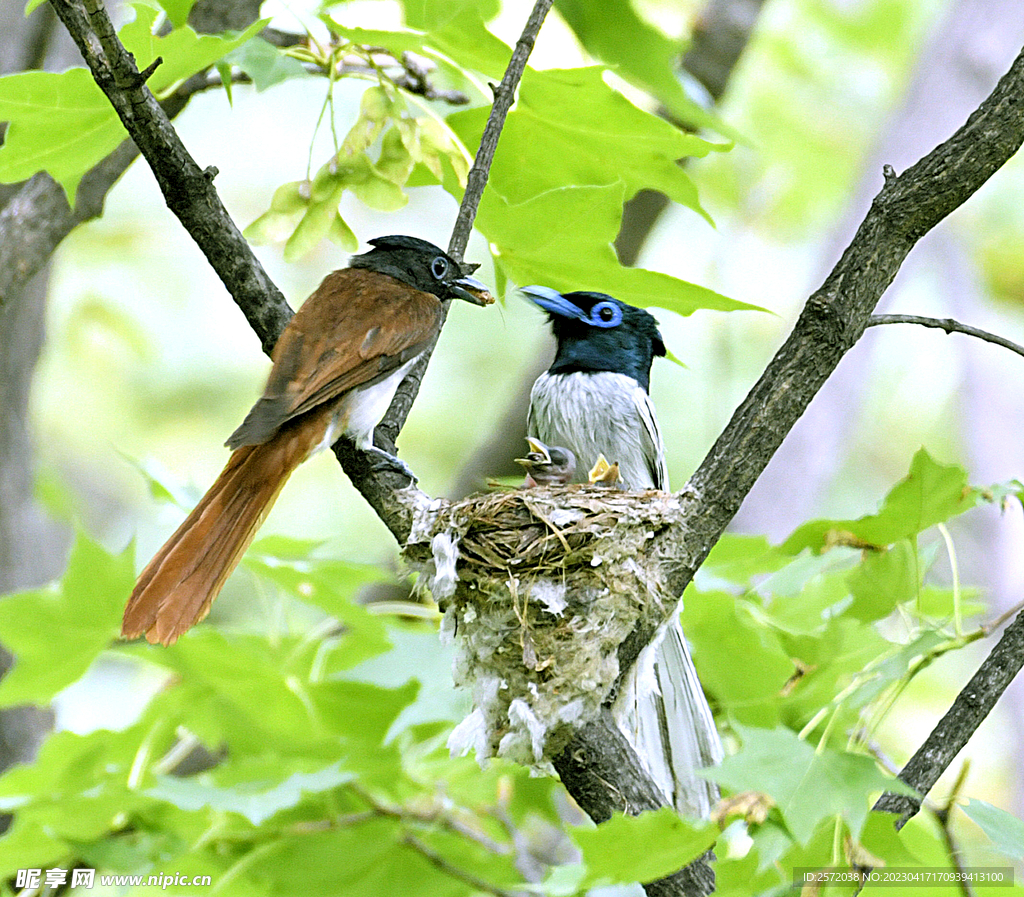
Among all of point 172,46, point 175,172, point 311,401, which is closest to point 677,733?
point 311,401

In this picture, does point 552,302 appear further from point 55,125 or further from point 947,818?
point 947,818

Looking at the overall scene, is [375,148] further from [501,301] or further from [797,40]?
[797,40]

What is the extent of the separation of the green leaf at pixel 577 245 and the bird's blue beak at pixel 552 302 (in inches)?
44.4

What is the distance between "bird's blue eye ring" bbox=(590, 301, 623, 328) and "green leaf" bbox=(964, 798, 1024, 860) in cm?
232

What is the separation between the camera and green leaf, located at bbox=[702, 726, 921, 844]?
5.75 feet

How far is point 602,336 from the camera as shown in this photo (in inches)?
158

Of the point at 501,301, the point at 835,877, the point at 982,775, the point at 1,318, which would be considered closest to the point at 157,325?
the point at 1,318

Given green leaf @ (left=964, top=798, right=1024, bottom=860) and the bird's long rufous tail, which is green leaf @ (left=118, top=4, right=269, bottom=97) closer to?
the bird's long rufous tail

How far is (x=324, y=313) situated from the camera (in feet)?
9.66

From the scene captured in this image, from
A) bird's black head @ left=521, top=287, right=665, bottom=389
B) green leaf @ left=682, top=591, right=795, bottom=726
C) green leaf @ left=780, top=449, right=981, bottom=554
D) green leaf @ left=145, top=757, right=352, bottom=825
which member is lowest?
green leaf @ left=145, top=757, right=352, bottom=825

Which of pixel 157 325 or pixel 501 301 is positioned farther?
pixel 157 325

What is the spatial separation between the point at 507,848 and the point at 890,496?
1.74 metres

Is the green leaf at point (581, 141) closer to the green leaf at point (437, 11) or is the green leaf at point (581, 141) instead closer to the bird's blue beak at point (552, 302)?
the green leaf at point (437, 11)

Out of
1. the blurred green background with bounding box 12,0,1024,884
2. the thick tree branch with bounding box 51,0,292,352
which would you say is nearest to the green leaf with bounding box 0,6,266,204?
the thick tree branch with bounding box 51,0,292,352
